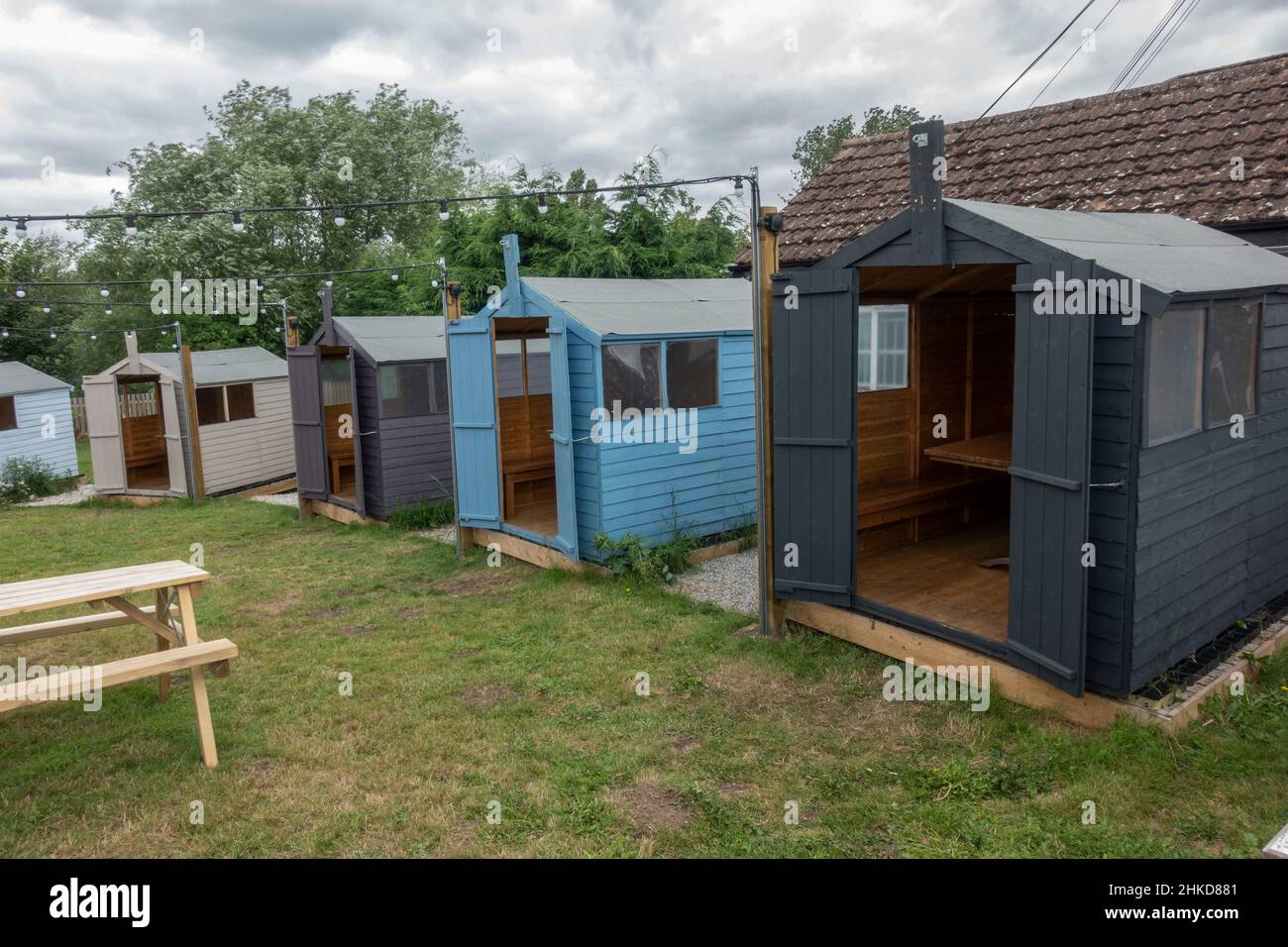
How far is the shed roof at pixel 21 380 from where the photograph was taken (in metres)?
18.5

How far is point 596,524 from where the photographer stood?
869 centimetres

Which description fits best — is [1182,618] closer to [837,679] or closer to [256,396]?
[837,679]

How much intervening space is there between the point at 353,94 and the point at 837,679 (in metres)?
28.9

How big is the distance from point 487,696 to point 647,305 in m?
4.61

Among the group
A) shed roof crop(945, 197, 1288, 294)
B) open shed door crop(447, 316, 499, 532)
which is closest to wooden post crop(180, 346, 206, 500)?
open shed door crop(447, 316, 499, 532)

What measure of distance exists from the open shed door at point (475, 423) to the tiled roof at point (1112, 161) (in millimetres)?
3590

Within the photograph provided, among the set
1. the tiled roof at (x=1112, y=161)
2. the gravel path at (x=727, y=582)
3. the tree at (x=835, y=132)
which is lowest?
the gravel path at (x=727, y=582)

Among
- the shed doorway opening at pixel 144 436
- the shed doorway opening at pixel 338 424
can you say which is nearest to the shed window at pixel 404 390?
the shed doorway opening at pixel 338 424

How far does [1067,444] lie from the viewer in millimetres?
4828

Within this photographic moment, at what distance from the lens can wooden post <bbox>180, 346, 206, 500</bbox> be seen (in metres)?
14.8

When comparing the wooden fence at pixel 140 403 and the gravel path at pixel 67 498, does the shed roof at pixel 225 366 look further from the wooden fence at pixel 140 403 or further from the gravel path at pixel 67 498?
the gravel path at pixel 67 498

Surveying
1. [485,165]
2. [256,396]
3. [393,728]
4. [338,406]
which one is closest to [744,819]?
[393,728]

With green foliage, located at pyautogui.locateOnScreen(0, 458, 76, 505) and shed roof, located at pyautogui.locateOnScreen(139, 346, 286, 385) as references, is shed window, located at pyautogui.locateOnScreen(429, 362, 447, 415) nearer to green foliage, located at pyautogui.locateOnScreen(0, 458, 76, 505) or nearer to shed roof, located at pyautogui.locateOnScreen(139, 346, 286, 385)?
shed roof, located at pyautogui.locateOnScreen(139, 346, 286, 385)

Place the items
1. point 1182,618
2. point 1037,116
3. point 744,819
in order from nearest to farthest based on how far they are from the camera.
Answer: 1. point 744,819
2. point 1182,618
3. point 1037,116
